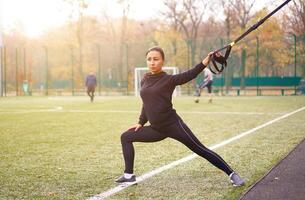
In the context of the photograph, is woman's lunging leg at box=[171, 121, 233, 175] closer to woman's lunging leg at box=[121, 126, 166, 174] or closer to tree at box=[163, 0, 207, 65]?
woman's lunging leg at box=[121, 126, 166, 174]

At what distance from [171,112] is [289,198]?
1.66m

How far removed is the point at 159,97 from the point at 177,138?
559 millimetres

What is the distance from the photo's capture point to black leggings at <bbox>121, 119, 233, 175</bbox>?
5.73m

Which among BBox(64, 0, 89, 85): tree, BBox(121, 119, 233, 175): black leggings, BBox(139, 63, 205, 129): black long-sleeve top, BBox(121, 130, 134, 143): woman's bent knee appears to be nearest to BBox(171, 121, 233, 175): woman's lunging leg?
BBox(121, 119, 233, 175): black leggings

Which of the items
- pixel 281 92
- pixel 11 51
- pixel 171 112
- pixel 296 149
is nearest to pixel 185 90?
pixel 281 92

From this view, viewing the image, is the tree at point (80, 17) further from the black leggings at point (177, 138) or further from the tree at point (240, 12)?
the black leggings at point (177, 138)

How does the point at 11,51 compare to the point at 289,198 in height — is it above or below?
above

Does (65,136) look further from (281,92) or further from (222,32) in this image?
(222,32)

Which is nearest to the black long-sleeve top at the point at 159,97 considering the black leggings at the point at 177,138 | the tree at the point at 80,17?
the black leggings at the point at 177,138

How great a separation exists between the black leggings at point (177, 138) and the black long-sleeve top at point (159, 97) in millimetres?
106

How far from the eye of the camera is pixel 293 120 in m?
14.1

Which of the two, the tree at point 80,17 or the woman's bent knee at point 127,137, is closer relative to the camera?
the woman's bent knee at point 127,137

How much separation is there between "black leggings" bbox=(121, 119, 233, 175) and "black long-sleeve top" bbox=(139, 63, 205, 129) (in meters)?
0.11

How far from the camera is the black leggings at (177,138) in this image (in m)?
5.73
